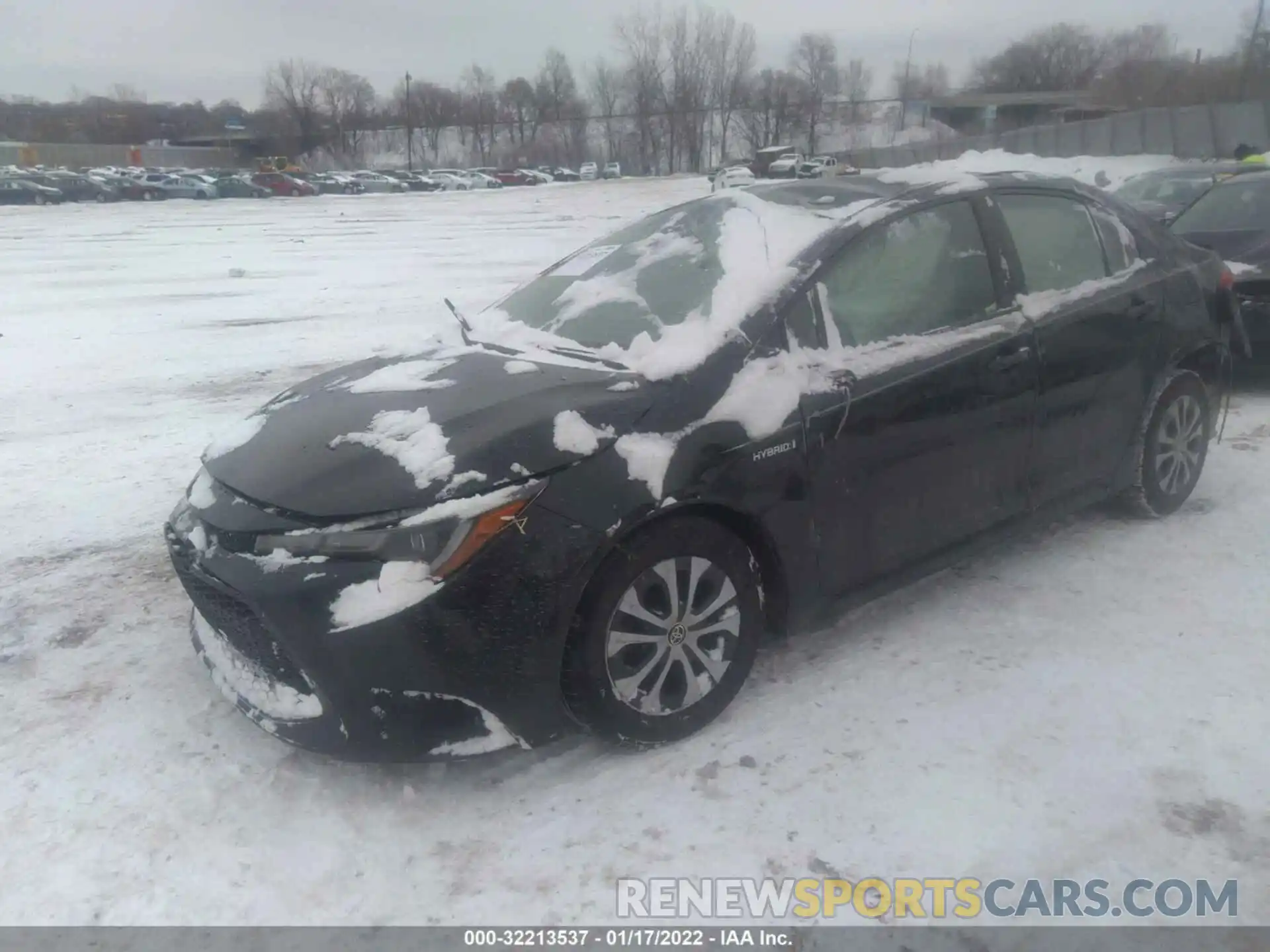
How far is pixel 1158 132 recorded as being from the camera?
39.1 meters

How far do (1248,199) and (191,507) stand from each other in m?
7.44

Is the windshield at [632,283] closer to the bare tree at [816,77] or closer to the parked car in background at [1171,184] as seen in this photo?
the parked car in background at [1171,184]

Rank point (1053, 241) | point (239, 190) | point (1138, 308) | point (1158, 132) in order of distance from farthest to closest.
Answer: point (239, 190) → point (1158, 132) → point (1138, 308) → point (1053, 241)

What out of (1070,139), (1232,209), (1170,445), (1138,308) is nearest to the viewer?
(1138,308)

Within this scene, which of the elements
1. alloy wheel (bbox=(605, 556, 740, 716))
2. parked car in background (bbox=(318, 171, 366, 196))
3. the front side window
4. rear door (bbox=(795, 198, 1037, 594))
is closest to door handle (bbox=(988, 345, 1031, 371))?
rear door (bbox=(795, 198, 1037, 594))

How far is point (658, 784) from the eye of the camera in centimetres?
289

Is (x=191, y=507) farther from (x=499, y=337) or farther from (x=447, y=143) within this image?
(x=447, y=143)

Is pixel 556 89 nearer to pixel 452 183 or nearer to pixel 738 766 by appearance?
pixel 452 183

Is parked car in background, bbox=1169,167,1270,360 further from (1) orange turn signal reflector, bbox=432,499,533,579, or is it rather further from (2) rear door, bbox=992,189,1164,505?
(1) orange turn signal reflector, bbox=432,499,533,579

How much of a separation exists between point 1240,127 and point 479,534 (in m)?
40.6

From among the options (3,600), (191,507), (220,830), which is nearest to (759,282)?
(191,507)

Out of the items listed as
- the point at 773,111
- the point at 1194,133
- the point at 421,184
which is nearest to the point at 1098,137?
the point at 1194,133

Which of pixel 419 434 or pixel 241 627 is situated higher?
pixel 419 434

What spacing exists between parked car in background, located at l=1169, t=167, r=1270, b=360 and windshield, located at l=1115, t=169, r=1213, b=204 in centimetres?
479
